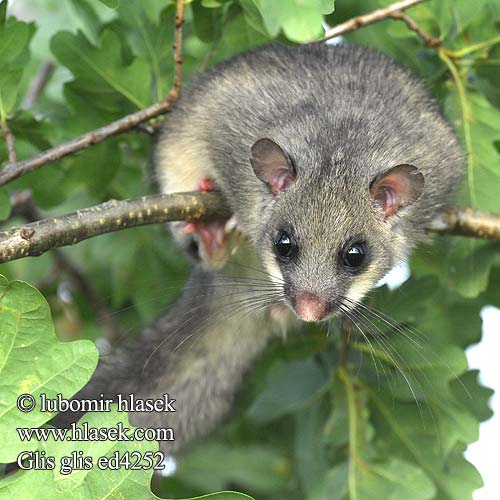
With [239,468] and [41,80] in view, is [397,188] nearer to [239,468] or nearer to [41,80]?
[239,468]

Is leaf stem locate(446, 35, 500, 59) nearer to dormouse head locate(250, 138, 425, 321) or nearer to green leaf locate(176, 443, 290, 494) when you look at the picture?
dormouse head locate(250, 138, 425, 321)

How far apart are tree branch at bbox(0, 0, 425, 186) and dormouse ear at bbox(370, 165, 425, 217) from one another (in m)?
0.53

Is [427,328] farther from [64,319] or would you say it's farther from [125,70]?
[64,319]

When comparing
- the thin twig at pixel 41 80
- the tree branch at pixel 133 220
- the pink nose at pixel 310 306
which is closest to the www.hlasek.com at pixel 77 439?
the tree branch at pixel 133 220

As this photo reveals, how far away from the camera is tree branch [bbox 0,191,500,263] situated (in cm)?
280

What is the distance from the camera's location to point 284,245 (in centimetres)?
329

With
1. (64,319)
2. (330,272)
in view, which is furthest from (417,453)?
(64,319)

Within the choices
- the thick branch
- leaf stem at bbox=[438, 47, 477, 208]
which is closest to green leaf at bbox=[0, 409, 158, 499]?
the thick branch

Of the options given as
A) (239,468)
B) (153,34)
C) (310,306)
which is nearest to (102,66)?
(153,34)

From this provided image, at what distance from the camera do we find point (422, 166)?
3609mm

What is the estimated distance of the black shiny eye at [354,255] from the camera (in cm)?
324

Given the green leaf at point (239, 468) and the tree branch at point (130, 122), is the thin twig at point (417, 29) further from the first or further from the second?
the green leaf at point (239, 468)

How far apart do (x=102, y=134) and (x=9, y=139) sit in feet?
1.03

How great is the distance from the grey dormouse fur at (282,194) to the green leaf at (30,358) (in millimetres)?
805
